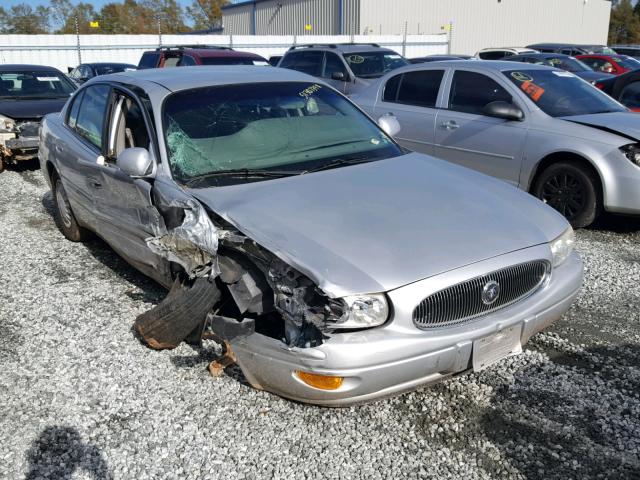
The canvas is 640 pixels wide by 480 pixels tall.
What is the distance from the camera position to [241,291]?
3.27 meters

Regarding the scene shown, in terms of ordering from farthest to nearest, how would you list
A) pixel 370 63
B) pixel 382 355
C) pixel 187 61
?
1. pixel 187 61
2. pixel 370 63
3. pixel 382 355

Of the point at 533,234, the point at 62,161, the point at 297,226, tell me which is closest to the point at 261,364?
the point at 297,226

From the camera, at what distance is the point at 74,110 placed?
5.75 m

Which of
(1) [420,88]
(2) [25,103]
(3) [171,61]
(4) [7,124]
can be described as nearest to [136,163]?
(1) [420,88]

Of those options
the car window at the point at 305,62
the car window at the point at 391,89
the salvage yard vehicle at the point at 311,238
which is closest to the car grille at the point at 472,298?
the salvage yard vehicle at the point at 311,238

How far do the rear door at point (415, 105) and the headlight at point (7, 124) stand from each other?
5386 millimetres

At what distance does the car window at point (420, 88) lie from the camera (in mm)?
7566

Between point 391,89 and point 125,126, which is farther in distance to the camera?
point 391,89

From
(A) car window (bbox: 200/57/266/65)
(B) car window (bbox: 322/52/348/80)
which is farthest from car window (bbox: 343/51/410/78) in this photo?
(A) car window (bbox: 200/57/266/65)

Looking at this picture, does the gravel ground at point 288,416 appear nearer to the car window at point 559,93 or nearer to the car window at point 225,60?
the car window at point 559,93

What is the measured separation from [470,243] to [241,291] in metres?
1.16

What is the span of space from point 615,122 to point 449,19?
3415 centimetres

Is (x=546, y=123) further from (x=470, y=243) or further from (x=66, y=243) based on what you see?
(x=66, y=243)

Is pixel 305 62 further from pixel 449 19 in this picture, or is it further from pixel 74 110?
pixel 449 19
